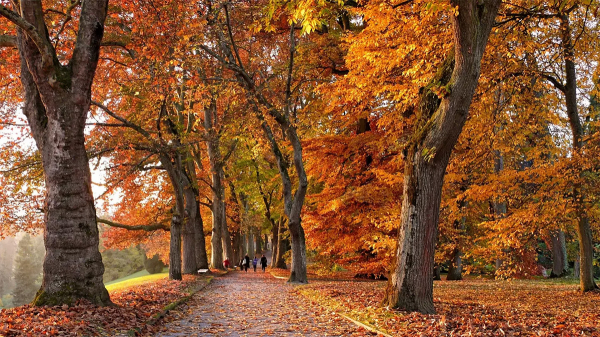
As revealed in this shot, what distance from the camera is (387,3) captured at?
32.6 ft

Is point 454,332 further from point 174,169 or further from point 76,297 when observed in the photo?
point 174,169

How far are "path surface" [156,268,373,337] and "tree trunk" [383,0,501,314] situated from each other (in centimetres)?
134

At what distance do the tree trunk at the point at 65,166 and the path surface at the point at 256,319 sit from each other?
6.50 feet

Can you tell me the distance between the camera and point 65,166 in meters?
8.27

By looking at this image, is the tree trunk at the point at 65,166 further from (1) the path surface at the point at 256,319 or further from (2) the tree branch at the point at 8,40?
(1) the path surface at the point at 256,319

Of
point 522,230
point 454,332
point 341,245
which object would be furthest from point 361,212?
point 454,332

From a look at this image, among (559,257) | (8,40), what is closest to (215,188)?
(8,40)

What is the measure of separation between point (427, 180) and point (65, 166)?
6.80m

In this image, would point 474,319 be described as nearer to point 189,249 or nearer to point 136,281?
point 189,249

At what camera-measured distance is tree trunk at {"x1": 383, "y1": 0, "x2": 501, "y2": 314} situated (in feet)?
25.4

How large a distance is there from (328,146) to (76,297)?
12.2 meters

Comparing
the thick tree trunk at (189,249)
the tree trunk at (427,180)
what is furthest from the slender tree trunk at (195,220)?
the tree trunk at (427,180)

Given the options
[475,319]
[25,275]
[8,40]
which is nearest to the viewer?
[475,319]

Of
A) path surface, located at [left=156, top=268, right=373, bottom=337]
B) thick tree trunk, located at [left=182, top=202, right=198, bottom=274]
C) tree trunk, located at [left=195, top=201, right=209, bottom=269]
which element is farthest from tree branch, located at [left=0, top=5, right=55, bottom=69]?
tree trunk, located at [left=195, top=201, right=209, bottom=269]
